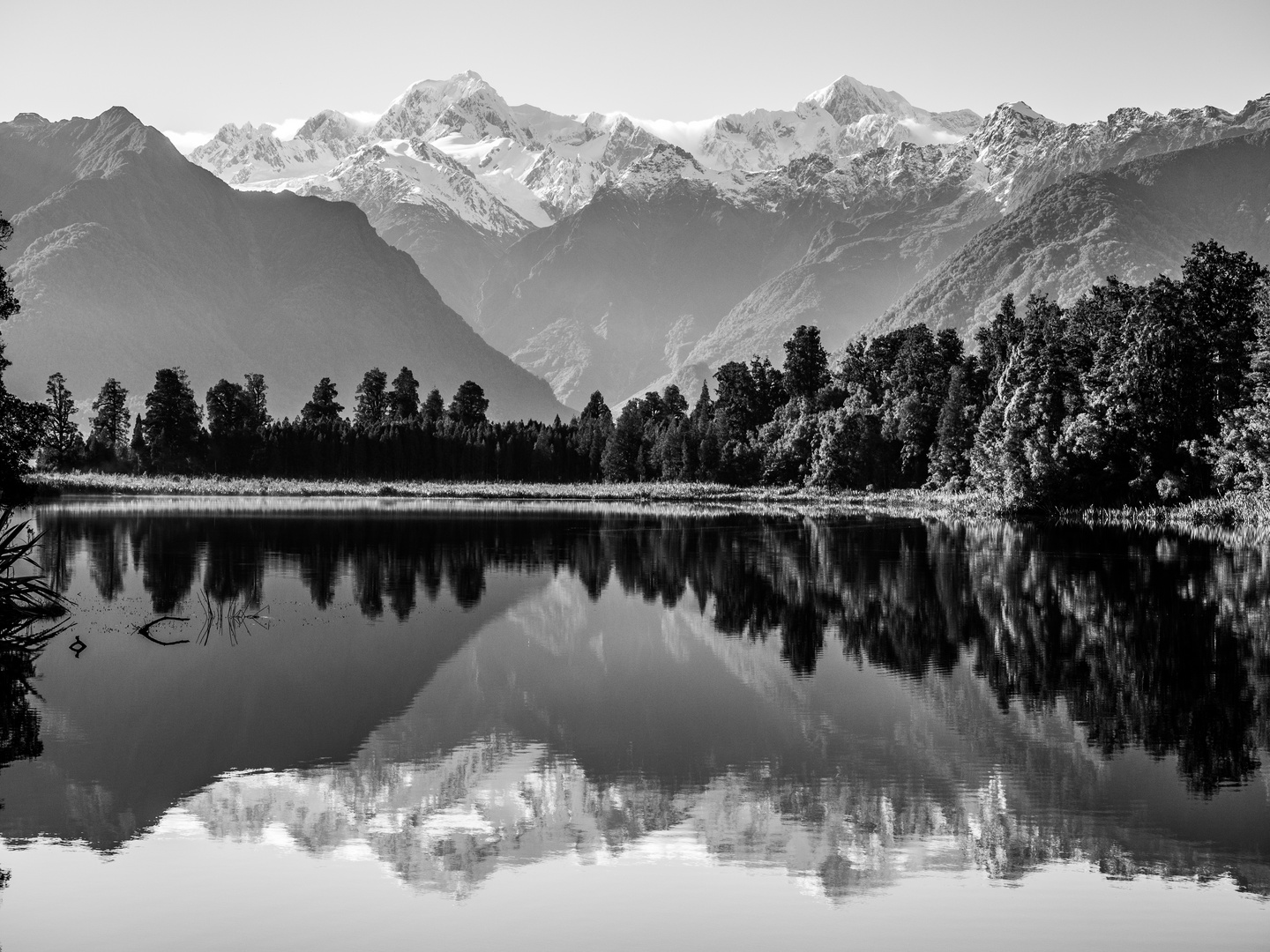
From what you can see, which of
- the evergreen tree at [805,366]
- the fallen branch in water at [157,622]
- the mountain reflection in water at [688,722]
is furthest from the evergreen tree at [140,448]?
the fallen branch in water at [157,622]

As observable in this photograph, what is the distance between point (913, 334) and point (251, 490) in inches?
3506

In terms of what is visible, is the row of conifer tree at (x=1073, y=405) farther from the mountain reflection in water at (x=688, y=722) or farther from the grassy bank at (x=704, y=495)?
the mountain reflection in water at (x=688, y=722)

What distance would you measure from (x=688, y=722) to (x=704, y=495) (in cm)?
14175

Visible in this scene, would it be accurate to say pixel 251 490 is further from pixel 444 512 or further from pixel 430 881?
pixel 430 881

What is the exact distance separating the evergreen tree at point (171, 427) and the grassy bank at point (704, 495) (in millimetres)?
4858

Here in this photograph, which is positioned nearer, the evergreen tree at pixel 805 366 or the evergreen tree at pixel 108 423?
the evergreen tree at pixel 805 366

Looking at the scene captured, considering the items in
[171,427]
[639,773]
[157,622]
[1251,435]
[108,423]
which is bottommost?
[639,773]

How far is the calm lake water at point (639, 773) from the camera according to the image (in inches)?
649

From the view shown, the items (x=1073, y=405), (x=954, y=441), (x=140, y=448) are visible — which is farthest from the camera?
(x=140, y=448)

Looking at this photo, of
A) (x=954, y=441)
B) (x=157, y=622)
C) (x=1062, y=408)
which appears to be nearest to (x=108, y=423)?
(x=954, y=441)

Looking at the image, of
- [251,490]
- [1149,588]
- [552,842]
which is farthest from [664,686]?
[251,490]

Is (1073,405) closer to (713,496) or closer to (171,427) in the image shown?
(713,496)

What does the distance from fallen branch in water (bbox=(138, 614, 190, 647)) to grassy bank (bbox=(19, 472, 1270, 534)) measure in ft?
226

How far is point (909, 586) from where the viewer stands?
5200cm
